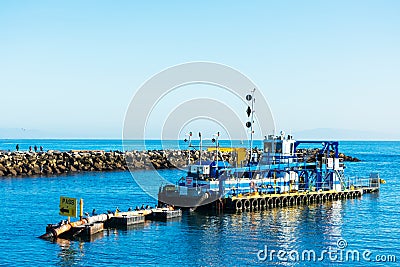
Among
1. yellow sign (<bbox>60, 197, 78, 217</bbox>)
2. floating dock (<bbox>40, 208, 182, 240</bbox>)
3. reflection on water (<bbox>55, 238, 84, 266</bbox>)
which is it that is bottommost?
reflection on water (<bbox>55, 238, 84, 266</bbox>)

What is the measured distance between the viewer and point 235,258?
38438 millimetres

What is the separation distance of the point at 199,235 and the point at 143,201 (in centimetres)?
2336

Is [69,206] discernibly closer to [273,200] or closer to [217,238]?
[217,238]

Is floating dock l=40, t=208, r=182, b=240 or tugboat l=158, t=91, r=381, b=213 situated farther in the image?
tugboat l=158, t=91, r=381, b=213

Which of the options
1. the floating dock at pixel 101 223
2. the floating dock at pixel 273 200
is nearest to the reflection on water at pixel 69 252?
the floating dock at pixel 101 223

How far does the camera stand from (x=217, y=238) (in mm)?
44719

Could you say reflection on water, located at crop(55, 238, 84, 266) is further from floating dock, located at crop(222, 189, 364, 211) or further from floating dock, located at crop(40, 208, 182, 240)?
floating dock, located at crop(222, 189, 364, 211)

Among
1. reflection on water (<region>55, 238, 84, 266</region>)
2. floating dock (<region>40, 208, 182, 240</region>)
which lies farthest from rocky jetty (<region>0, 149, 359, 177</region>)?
reflection on water (<region>55, 238, 84, 266</region>)

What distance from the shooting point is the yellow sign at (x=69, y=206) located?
4428 cm

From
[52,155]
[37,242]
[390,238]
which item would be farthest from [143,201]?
[52,155]

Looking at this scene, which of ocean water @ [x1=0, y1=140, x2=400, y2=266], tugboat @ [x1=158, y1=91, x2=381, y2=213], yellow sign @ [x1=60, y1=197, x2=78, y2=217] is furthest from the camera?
tugboat @ [x1=158, y1=91, x2=381, y2=213]

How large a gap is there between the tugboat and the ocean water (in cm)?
172

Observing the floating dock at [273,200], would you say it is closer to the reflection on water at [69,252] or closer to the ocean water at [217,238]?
the ocean water at [217,238]

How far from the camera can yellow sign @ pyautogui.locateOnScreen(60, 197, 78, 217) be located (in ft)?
145
